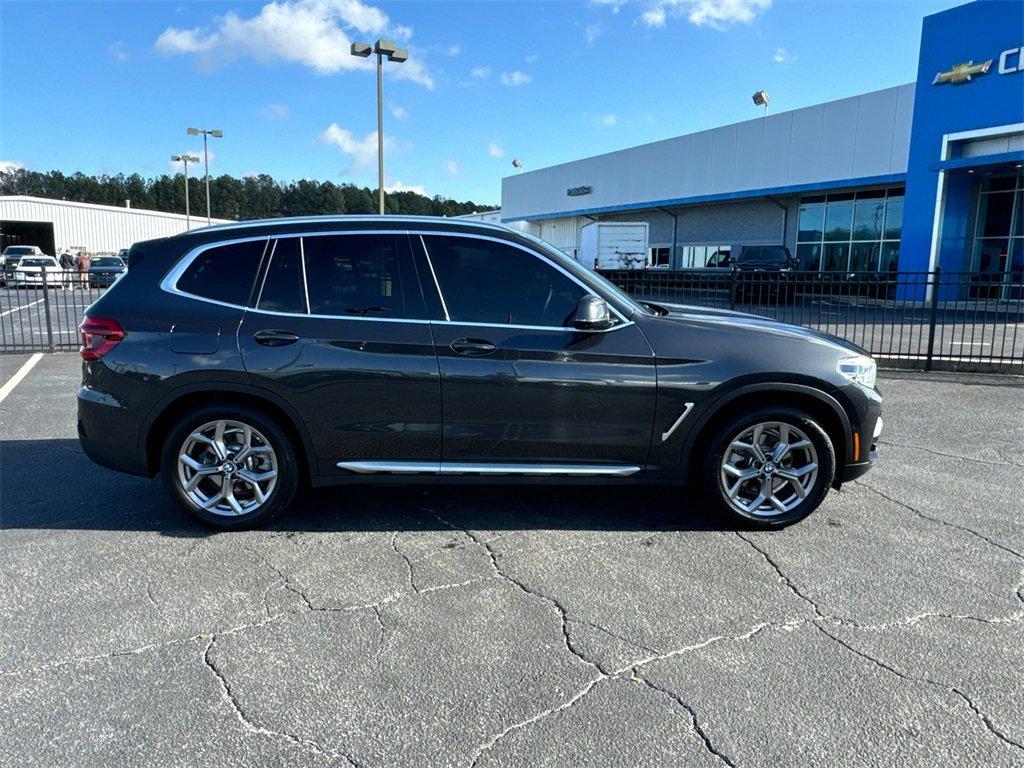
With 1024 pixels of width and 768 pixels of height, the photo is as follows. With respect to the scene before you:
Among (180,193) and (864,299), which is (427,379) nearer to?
(864,299)

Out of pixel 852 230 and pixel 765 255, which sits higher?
pixel 852 230

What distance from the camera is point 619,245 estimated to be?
32.2 meters

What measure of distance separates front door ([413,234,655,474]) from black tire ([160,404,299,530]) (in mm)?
954

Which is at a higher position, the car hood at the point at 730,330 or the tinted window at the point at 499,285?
the tinted window at the point at 499,285

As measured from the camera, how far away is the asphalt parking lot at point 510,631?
2441mm

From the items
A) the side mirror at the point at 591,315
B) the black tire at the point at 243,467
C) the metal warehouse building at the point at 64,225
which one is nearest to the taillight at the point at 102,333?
the black tire at the point at 243,467

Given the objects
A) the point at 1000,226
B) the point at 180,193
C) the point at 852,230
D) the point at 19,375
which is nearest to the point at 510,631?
the point at 19,375

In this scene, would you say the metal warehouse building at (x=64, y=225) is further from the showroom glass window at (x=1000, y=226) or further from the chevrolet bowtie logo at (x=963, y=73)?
the showroom glass window at (x=1000, y=226)

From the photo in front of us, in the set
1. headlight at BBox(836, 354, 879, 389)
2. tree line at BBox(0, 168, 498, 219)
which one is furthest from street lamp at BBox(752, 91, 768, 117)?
tree line at BBox(0, 168, 498, 219)

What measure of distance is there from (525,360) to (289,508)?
1.93 meters

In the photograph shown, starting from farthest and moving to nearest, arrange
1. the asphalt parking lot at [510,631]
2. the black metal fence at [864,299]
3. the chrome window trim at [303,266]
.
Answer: the black metal fence at [864,299], the chrome window trim at [303,266], the asphalt parking lot at [510,631]

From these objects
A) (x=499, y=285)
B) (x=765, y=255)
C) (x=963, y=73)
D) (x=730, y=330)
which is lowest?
(x=730, y=330)

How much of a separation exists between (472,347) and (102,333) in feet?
7.19

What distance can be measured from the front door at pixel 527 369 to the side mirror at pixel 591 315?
0.05 metres
